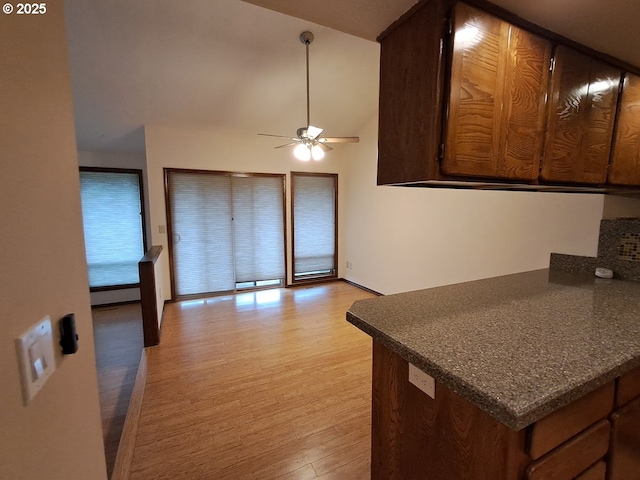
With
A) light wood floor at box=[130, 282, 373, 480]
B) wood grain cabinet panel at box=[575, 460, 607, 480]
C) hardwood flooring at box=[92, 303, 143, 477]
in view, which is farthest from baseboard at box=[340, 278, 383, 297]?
wood grain cabinet panel at box=[575, 460, 607, 480]

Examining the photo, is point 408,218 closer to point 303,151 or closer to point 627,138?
point 303,151

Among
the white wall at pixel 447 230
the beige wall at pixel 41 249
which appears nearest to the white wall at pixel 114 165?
the white wall at pixel 447 230

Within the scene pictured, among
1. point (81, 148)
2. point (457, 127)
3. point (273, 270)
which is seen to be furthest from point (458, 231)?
point (81, 148)

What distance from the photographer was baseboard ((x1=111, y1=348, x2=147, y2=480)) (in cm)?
155

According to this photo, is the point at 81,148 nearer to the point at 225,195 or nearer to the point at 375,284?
the point at 225,195

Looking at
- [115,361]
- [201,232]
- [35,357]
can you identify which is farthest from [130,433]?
[201,232]

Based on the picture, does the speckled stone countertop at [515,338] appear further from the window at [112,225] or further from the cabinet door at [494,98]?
the window at [112,225]

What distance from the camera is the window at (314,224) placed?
5.00 metres

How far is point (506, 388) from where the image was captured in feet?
2.40

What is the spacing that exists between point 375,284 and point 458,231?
5.80 feet

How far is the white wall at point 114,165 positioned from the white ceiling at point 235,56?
15 centimetres

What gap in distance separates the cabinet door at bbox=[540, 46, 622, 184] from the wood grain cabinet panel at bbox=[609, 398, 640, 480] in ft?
3.15

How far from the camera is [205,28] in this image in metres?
2.58

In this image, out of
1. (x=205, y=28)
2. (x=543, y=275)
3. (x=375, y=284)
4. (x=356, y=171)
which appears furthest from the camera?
(x=356, y=171)
